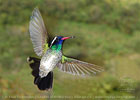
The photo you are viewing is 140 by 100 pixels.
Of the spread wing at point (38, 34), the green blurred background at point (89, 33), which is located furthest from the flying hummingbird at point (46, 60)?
the green blurred background at point (89, 33)

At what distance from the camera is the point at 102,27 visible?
3.27 metres

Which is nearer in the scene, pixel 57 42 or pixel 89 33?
pixel 57 42

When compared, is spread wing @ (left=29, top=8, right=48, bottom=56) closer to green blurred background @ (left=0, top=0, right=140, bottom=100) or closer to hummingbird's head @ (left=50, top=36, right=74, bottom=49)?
hummingbird's head @ (left=50, top=36, right=74, bottom=49)

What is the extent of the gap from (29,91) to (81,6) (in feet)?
6.92

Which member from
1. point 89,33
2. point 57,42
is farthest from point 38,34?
point 89,33

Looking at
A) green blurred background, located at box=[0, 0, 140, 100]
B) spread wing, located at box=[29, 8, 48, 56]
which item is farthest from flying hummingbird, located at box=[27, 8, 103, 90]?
green blurred background, located at box=[0, 0, 140, 100]

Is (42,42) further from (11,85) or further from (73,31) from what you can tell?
(73,31)

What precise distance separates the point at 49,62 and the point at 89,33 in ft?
8.21

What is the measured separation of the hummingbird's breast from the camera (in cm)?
60

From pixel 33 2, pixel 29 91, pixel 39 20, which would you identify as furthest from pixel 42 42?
pixel 33 2

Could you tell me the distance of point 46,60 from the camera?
1.98ft

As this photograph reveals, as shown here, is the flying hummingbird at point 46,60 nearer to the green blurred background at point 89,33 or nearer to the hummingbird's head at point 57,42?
the hummingbird's head at point 57,42

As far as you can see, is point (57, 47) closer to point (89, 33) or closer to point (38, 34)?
point (38, 34)

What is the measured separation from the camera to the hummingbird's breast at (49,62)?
1.96 feet
